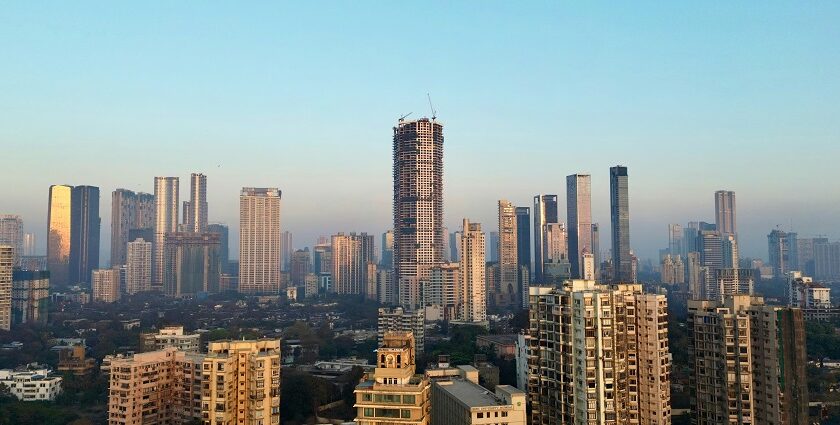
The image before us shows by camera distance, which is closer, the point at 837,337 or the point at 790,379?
the point at 790,379

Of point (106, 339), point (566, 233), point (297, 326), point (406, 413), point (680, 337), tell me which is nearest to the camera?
point (406, 413)

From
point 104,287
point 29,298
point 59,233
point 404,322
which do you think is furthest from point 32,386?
point 59,233

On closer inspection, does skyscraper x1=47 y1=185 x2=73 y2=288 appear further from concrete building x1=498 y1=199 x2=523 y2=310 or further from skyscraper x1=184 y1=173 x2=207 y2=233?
concrete building x1=498 y1=199 x2=523 y2=310

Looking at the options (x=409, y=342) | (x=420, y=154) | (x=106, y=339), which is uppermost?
(x=420, y=154)

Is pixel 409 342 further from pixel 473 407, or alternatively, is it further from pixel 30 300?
pixel 30 300

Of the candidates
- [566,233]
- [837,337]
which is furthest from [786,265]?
[837,337]

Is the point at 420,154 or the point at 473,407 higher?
the point at 420,154
